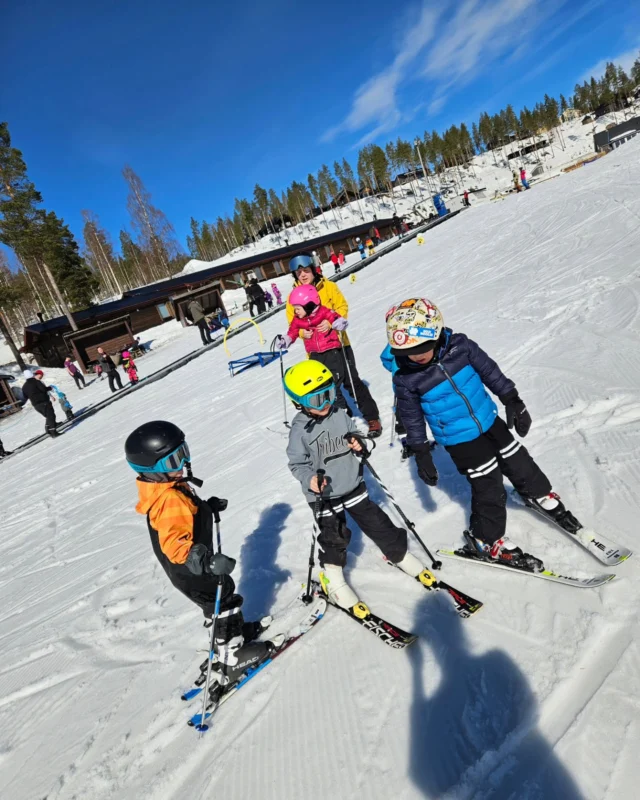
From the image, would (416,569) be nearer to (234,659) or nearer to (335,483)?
(335,483)

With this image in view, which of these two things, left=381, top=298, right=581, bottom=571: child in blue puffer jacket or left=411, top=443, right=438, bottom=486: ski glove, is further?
left=411, top=443, right=438, bottom=486: ski glove

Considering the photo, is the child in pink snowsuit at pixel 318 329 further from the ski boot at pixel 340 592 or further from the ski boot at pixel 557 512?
the ski boot at pixel 557 512

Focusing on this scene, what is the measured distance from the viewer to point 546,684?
2.21 m

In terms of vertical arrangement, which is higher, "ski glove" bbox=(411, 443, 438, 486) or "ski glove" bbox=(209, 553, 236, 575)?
"ski glove" bbox=(209, 553, 236, 575)

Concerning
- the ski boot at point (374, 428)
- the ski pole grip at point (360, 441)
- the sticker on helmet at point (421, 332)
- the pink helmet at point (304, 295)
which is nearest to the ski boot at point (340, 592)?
the ski pole grip at point (360, 441)

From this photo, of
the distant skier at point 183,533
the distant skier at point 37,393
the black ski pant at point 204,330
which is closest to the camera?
the distant skier at point 183,533

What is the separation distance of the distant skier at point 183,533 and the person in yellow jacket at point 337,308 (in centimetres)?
311

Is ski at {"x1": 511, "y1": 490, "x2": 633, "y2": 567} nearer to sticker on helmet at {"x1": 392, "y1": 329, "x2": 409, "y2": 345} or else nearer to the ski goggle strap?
sticker on helmet at {"x1": 392, "y1": 329, "x2": 409, "y2": 345}

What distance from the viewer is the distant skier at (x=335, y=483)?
3000 millimetres

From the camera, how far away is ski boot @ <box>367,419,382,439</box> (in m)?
5.77

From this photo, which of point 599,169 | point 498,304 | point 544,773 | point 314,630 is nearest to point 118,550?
point 314,630

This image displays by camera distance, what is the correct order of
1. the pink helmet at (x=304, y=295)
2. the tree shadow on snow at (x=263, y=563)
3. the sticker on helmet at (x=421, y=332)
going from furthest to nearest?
the pink helmet at (x=304, y=295)
the tree shadow on snow at (x=263, y=563)
the sticker on helmet at (x=421, y=332)

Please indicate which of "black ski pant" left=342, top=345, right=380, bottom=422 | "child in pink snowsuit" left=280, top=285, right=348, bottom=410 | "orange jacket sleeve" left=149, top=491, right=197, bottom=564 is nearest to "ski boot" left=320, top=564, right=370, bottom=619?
"orange jacket sleeve" left=149, top=491, right=197, bottom=564

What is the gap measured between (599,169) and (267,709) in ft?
84.1
